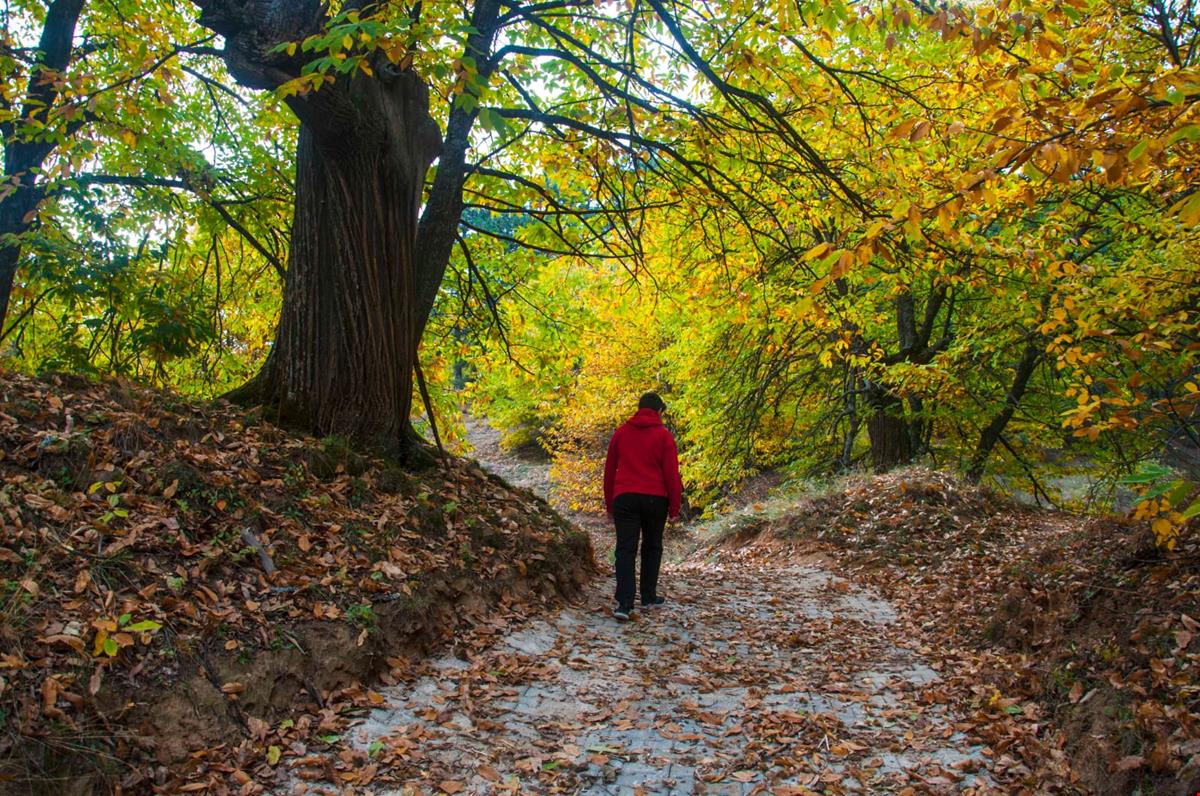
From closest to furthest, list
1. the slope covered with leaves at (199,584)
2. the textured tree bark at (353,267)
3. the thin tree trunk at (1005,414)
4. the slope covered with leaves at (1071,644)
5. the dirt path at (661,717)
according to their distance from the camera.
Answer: the slope covered with leaves at (199,584)
the slope covered with leaves at (1071,644)
the dirt path at (661,717)
the textured tree bark at (353,267)
the thin tree trunk at (1005,414)

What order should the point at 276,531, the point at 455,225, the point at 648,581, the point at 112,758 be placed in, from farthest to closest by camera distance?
1. the point at 455,225
2. the point at 648,581
3. the point at 276,531
4. the point at 112,758

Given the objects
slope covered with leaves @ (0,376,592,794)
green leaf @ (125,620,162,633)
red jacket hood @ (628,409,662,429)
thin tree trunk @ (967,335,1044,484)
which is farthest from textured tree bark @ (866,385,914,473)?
green leaf @ (125,620,162,633)

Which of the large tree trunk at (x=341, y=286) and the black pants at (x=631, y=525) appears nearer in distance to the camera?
the large tree trunk at (x=341, y=286)

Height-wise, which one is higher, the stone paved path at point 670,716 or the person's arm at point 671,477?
the person's arm at point 671,477

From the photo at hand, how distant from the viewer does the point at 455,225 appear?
7750 mm

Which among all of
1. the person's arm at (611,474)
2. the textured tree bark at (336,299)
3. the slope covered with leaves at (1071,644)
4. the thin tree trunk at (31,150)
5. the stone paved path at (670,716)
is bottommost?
the stone paved path at (670,716)

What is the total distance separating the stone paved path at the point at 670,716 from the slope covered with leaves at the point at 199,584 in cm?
38

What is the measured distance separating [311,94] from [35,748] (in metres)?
4.46

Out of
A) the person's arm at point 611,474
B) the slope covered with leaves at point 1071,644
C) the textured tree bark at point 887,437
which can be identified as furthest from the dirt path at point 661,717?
the textured tree bark at point 887,437

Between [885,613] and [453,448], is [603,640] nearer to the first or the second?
[885,613]

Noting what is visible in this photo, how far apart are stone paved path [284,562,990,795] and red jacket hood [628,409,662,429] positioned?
5.40ft

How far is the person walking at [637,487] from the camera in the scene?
6.60 m

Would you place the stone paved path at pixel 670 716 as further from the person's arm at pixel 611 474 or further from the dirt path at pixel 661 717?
the person's arm at pixel 611 474

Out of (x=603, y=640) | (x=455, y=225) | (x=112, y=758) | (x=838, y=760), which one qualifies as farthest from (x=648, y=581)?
(x=112, y=758)
